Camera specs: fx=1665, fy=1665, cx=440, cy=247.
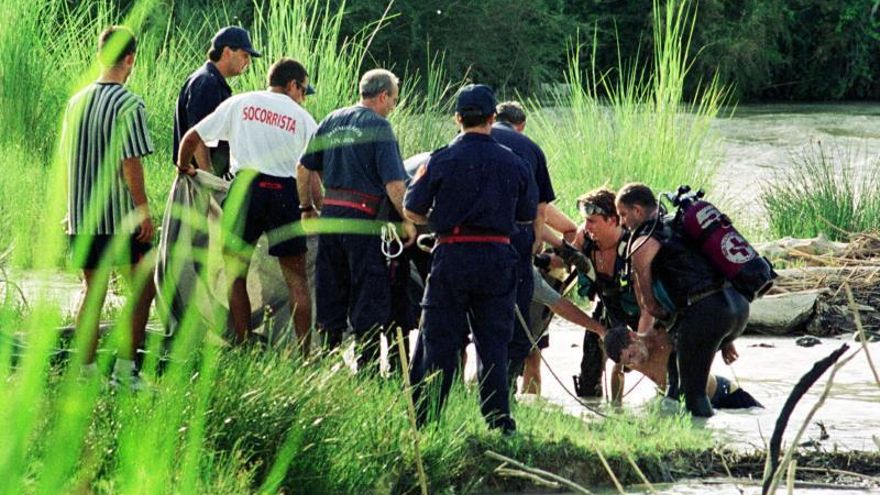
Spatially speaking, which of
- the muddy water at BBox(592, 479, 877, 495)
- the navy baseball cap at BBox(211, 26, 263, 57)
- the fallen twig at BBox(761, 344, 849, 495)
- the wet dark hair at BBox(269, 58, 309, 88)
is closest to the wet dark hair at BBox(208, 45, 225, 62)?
the navy baseball cap at BBox(211, 26, 263, 57)

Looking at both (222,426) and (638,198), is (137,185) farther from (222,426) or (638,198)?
(638,198)

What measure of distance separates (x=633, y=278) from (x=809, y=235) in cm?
728

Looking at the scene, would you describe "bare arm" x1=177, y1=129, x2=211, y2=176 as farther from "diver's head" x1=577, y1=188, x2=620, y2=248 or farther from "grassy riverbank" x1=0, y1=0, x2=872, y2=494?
"diver's head" x1=577, y1=188, x2=620, y2=248

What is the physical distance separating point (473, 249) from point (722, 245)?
174 cm

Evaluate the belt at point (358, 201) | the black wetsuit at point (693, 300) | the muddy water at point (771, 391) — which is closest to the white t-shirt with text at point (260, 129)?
the belt at point (358, 201)

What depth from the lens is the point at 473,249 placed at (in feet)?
21.9

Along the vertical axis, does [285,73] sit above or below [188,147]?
above

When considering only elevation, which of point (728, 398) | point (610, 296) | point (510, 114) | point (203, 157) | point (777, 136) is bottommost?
point (777, 136)

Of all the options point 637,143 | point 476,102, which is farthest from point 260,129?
point 637,143

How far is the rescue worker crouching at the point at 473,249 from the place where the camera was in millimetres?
6656

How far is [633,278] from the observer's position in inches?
318

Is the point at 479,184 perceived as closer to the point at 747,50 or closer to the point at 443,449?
the point at 443,449

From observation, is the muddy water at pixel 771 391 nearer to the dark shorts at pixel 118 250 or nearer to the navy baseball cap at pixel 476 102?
the navy baseball cap at pixel 476 102

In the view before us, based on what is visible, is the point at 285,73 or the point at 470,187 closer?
the point at 470,187
